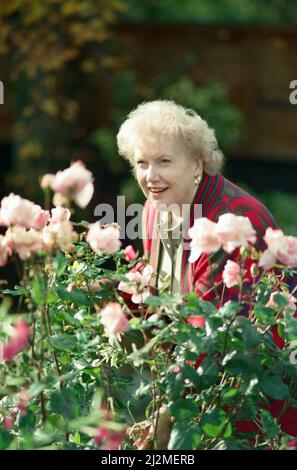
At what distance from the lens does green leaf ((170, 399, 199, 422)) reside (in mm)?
1935

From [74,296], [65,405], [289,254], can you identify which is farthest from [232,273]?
[65,405]

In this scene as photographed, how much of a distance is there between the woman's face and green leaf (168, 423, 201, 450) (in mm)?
1000

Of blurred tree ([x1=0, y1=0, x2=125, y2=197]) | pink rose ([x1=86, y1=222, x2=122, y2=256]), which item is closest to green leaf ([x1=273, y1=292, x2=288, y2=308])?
pink rose ([x1=86, y1=222, x2=122, y2=256])

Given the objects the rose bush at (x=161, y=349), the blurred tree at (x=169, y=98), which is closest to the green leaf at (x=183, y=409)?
the rose bush at (x=161, y=349)

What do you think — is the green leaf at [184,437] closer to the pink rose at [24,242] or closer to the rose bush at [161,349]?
the rose bush at [161,349]

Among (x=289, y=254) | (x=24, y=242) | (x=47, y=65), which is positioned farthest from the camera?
(x=47, y=65)

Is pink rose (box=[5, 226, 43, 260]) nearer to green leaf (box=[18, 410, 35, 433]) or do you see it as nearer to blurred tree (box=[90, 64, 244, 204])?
green leaf (box=[18, 410, 35, 433])

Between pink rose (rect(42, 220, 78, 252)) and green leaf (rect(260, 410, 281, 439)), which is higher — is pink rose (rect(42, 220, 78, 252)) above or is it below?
above

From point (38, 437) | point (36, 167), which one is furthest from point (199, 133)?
point (36, 167)

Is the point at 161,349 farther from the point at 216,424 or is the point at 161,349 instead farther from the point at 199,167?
the point at 199,167

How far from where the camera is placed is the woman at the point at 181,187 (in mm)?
2740

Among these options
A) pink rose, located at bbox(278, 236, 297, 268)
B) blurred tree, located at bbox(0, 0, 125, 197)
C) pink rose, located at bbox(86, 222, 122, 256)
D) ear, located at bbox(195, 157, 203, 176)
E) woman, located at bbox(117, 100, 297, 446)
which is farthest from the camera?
blurred tree, located at bbox(0, 0, 125, 197)

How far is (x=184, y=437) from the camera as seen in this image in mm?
1901

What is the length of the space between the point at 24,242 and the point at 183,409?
48cm
